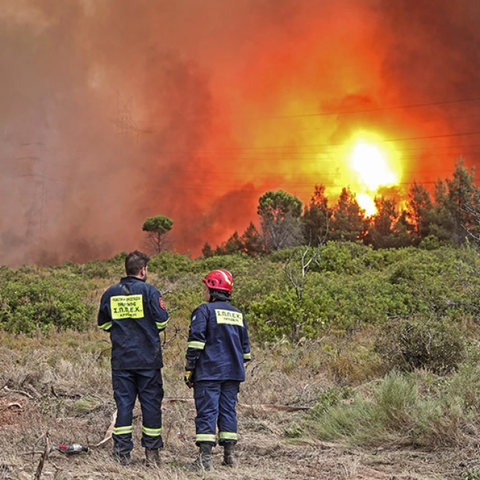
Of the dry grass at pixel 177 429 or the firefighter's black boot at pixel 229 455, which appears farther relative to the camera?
the firefighter's black boot at pixel 229 455

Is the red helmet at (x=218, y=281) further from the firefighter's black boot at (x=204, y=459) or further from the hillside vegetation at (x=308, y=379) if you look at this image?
the hillside vegetation at (x=308, y=379)

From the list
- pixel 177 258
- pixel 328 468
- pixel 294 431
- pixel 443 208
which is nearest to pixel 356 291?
pixel 294 431

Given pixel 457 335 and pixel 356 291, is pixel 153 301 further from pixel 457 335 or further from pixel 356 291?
pixel 356 291

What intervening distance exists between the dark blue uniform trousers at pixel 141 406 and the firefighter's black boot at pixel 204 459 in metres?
0.44

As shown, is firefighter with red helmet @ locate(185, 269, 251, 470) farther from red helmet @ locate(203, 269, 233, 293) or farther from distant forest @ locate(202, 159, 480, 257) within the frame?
distant forest @ locate(202, 159, 480, 257)

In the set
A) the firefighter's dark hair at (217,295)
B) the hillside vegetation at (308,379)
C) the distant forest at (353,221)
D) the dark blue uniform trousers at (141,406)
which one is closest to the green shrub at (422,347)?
the hillside vegetation at (308,379)

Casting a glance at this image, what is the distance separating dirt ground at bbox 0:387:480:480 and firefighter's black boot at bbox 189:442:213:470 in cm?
10

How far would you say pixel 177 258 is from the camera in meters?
30.7

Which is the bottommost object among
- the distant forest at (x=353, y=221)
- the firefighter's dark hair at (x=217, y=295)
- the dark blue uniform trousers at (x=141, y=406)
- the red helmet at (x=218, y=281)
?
the dark blue uniform trousers at (x=141, y=406)

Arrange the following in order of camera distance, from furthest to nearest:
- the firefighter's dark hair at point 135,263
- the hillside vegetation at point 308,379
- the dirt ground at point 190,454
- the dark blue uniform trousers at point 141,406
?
1. the firefighter's dark hair at point 135,263
2. the hillside vegetation at point 308,379
3. the dark blue uniform trousers at point 141,406
4. the dirt ground at point 190,454

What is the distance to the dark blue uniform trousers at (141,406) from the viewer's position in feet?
17.6

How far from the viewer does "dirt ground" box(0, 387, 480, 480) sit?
489cm

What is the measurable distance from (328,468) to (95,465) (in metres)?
2.06

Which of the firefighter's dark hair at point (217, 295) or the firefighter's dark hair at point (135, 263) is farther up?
the firefighter's dark hair at point (135, 263)
